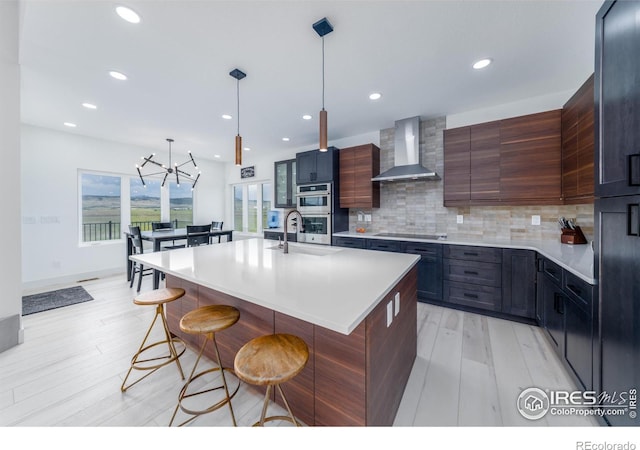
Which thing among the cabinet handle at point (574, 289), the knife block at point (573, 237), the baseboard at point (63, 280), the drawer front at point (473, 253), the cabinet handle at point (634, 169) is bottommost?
the baseboard at point (63, 280)

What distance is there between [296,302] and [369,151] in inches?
135

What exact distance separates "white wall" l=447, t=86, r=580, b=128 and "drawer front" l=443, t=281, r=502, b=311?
232 cm

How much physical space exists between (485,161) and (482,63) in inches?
48.6

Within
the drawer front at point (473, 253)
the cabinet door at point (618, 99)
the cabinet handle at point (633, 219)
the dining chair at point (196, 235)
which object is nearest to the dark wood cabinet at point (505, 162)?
the drawer front at point (473, 253)

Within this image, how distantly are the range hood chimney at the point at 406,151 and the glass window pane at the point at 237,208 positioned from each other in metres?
4.60

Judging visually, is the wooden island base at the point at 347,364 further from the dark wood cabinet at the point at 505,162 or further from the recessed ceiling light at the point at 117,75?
the recessed ceiling light at the point at 117,75

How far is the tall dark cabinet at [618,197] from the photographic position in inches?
44.7

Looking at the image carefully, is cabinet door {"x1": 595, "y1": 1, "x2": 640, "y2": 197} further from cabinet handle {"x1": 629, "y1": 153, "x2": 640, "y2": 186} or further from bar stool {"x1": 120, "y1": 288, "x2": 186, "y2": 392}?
bar stool {"x1": 120, "y1": 288, "x2": 186, "y2": 392}

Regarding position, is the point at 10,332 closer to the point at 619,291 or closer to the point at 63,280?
the point at 63,280

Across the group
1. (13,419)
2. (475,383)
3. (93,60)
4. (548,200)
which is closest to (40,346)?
(13,419)

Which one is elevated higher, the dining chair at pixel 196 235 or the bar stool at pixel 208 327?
the dining chair at pixel 196 235

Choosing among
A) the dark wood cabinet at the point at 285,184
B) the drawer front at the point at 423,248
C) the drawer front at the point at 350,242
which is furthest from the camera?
the dark wood cabinet at the point at 285,184

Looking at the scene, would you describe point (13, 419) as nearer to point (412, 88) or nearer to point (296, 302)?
point (296, 302)

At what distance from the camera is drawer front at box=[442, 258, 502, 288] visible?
2875 mm
